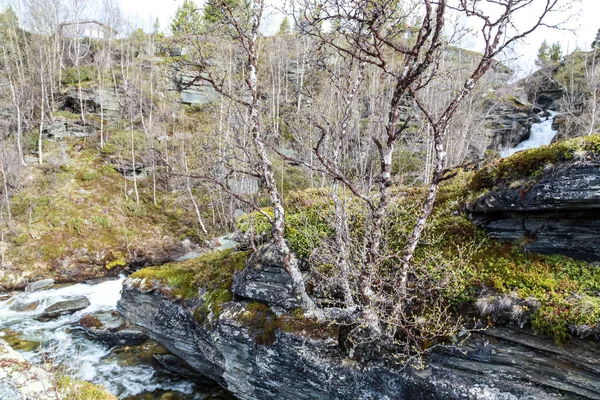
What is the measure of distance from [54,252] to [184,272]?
13273 millimetres

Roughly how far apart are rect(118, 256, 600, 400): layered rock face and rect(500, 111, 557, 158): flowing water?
2902 cm

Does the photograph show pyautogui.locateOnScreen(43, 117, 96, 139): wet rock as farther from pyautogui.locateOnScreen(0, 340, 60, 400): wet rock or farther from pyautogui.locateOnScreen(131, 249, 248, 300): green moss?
pyautogui.locateOnScreen(0, 340, 60, 400): wet rock

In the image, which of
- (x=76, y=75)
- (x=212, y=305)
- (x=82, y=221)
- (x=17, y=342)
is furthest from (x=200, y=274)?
(x=76, y=75)

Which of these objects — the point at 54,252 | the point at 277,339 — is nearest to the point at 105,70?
the point at 54,252

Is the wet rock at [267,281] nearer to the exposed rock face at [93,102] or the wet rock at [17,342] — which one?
the wet rock at [17,342]

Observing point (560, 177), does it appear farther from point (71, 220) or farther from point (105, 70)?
point (105, 70)

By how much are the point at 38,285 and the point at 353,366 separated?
17.9 metres

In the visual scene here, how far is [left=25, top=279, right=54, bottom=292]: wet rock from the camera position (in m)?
16.2

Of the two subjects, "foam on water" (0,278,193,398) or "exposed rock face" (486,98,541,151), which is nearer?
"foam on water" (0,278,193,398)

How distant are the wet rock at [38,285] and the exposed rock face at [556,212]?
20.5 meters

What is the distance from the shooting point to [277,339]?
7.39 metres

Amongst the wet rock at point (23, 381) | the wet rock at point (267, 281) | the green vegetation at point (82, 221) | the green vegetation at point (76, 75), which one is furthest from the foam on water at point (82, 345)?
the green vegetation at point (76, 75)

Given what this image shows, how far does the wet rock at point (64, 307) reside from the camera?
1409 cm

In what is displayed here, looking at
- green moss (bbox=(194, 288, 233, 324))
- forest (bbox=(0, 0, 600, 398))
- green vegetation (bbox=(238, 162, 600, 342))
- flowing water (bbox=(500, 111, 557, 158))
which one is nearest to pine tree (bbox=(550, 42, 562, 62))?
forest (bbox=(0, 0, 600, 398))
